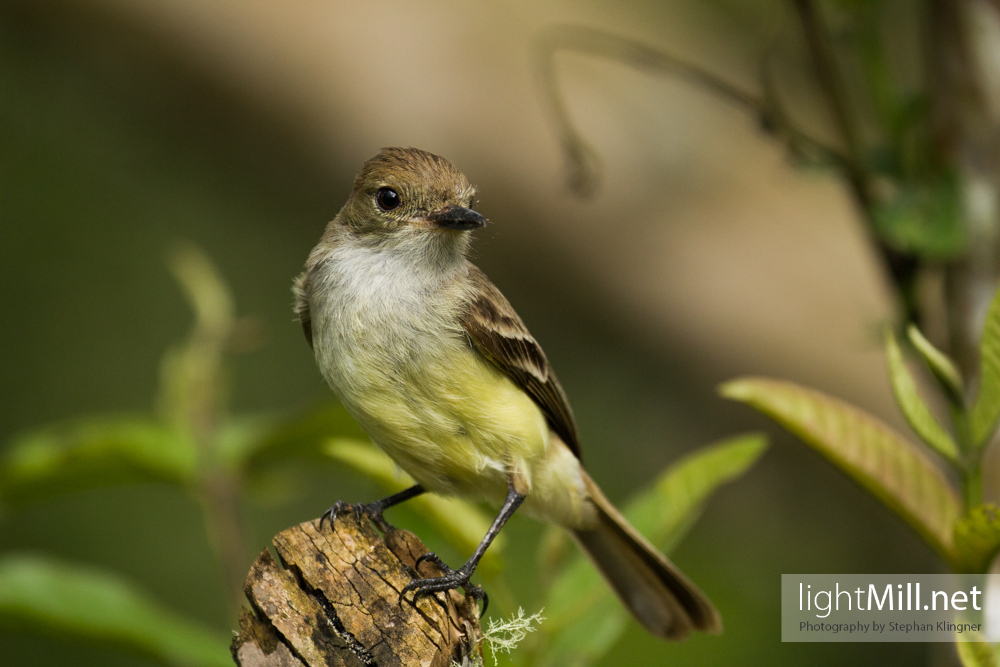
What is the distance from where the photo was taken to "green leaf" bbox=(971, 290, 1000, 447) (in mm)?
1832

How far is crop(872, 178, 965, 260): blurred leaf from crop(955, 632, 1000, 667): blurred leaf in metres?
1.38

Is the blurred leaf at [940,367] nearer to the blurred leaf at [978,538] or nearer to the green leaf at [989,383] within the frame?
the green leaf at [989,383]

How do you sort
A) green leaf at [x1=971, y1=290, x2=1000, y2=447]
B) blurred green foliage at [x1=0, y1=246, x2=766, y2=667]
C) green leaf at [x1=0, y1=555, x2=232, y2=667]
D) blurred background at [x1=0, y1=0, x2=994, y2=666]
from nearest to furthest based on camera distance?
green leaf at [x1=971, y1=290, x2=1000, y2=447] → blurred green foliage at [x1=0, y1=246, x2=766, y2=667] → green leaf at [x1=0, y1=555, x2=232, y2=667] → blurred background at [x1=0, y1=0, x2=994, y2=666]

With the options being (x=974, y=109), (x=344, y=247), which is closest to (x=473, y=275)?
(x=344, y=247)

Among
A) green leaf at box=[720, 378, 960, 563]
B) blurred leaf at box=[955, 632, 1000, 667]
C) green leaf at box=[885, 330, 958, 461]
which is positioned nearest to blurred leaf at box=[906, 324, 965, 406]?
green leaf at box=[885, 330, 958, 461]

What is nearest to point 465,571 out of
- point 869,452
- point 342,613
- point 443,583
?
point 443,583

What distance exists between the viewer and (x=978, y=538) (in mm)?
1905

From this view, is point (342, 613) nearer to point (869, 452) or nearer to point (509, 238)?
point (869, 452)

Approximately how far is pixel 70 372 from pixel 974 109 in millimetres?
5489

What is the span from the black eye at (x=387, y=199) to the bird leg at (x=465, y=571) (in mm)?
815

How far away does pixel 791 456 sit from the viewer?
618 cm

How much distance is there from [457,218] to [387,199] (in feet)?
0.76

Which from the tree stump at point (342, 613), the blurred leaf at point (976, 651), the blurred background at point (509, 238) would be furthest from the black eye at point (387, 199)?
the blurred background at point (509, 238)

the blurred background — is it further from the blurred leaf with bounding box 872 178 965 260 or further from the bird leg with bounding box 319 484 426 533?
the bird leg with bounding box 319 484 426 533
